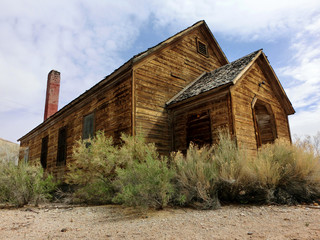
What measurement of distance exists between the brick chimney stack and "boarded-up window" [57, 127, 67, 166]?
539 cm

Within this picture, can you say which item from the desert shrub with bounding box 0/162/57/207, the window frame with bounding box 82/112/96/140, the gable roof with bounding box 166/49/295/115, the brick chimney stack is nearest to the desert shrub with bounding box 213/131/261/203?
Result: the gable roof with bounding box 166/49/295/115

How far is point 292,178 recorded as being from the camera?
5219mm

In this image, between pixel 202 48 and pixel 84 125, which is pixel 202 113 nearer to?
pixel 202 48

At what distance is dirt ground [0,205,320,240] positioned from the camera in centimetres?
325

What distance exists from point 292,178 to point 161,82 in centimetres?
620

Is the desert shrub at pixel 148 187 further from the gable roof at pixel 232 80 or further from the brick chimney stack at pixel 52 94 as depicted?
the brick chimney stack at pixel 52 94

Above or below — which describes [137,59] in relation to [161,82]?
above

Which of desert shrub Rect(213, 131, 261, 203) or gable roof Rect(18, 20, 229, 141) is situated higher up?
gable roof Rect(18, 20, 229, 141)

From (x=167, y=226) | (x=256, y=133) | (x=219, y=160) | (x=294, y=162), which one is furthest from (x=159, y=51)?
(x=167, y=226)

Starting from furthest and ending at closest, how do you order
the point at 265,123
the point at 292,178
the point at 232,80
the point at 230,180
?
the point at 265,123 < the point at 232,80 < the point at 292,178 < the point at 230,180

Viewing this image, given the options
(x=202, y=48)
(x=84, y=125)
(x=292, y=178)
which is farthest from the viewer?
(x=202, y=48)

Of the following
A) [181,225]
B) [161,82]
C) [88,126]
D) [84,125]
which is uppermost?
[161,82]

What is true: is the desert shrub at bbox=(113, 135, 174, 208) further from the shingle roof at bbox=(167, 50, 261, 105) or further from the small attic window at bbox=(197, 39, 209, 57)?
the small attic window at bbox=(197, 39, 209, 57)

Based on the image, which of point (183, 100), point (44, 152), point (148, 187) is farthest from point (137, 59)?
point (44, 152)
